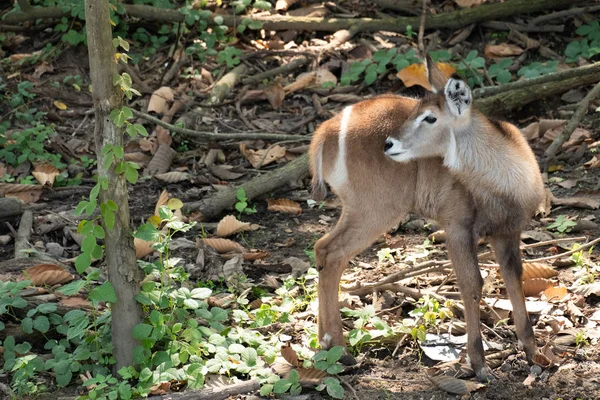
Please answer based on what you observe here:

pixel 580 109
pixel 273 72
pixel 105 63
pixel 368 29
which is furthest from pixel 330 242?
pixel 368 29

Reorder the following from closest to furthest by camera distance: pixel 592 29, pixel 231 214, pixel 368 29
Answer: pixel 231 214
pixel 592 29
pixel 368 29

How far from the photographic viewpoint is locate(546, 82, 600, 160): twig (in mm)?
6551

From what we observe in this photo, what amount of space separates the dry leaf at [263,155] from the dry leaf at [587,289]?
9.60 feet

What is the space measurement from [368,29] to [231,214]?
317 centimetres

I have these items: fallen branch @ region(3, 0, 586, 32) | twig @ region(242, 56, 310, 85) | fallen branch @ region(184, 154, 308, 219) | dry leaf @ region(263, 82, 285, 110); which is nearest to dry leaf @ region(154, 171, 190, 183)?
fallen branch @ region(184, 154, 308, 219)

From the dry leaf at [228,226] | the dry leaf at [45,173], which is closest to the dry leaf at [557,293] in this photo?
the dry leaf at [228,226]

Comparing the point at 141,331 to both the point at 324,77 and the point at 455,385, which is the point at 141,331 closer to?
the point at 455,385

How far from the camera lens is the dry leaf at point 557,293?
4.93m

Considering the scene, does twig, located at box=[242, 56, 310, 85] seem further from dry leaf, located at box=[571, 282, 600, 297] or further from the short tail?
dry leaf, located at box=[571, 282, 600, 297]

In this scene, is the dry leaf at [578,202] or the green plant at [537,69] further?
the green plant at [537,69]

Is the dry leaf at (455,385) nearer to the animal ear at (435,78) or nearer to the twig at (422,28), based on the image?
the animal ear at (435,78)

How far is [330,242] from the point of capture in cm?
477

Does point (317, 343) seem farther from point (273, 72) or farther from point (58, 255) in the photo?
point (273, 72)

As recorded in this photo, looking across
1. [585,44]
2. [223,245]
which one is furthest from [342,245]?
[585,44]
